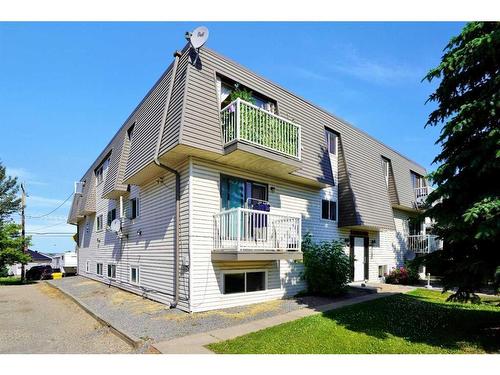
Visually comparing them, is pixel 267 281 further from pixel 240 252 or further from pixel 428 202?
pixel 428 202

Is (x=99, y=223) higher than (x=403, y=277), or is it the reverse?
(x=99, y=223)

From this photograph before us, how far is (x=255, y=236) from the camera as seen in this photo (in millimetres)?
10492

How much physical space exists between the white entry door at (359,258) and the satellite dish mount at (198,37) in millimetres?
12835

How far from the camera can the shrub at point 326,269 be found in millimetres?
12852

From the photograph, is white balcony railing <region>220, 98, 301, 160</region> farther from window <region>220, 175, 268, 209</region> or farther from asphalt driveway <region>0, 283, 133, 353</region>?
asphalt driveway <region>0, 283, 133, 353</region>

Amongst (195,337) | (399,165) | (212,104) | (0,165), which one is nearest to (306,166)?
(212,104)

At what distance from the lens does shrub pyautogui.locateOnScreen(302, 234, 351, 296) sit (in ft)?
42.2

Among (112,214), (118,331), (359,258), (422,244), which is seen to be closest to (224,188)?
(118,331)

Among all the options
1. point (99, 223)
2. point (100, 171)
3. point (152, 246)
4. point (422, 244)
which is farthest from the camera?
point (422, 244)

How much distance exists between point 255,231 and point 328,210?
254 inches

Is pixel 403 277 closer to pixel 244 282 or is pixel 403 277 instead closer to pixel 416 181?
pixel 416 181

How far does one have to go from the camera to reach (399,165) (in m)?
22.4

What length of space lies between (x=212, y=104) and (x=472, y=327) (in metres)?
9.53

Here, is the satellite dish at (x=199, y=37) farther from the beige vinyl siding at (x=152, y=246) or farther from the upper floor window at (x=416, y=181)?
the upper floor window at (x=416, y=181)
